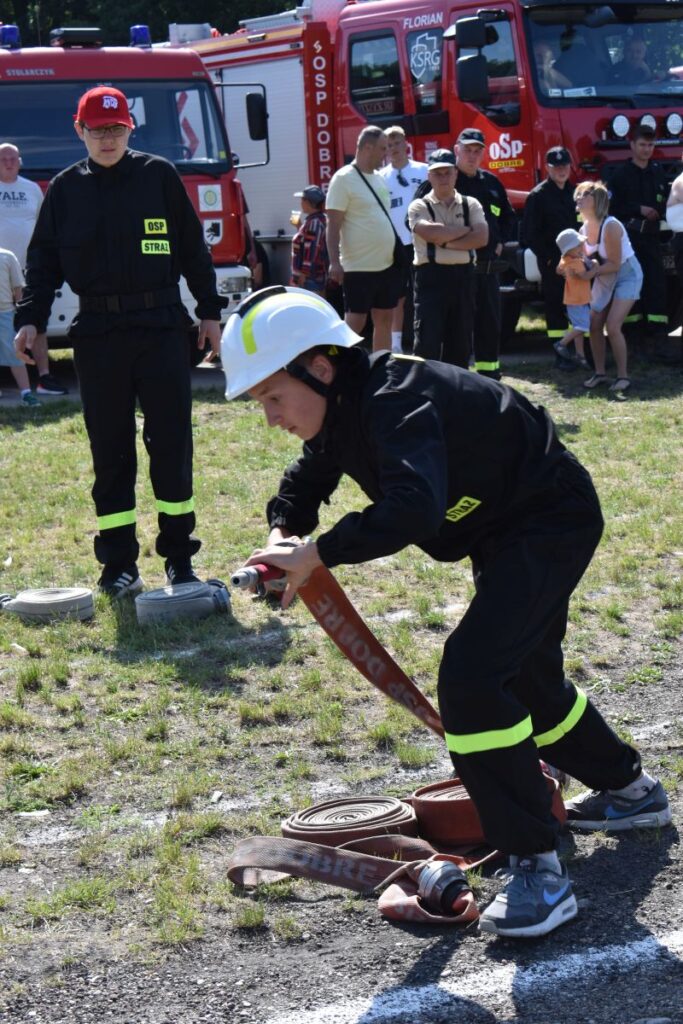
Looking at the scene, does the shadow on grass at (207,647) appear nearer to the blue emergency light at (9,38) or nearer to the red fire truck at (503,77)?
the red fire truck at (503,77)

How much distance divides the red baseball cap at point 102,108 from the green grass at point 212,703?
7.37 feet

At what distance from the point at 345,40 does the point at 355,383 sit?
12618 millimetres

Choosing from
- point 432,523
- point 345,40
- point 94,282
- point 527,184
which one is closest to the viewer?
point 432,523

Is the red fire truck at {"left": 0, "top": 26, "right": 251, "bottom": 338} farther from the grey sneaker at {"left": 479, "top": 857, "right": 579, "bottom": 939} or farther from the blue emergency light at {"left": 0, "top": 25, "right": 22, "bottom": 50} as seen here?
the grey sneaker at {"left": 479, "top": 857, "right": 579, "bottom": 939}

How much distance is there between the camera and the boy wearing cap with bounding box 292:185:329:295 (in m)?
14.3

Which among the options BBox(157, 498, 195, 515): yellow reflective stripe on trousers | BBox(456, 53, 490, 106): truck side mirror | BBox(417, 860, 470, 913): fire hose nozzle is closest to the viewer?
BBox(417, 860, 470, 913): fire hose nozzle

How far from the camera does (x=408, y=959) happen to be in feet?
12.0

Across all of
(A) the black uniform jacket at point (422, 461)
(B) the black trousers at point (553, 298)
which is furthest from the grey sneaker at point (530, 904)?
(B) the black trousers at point (553, 298)

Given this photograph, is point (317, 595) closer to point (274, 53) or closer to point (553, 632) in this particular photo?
Answer: point (553, 632)

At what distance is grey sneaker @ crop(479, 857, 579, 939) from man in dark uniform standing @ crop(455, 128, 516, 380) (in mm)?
7252

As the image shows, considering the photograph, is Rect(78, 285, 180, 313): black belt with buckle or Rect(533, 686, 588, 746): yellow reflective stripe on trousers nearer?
Rect(533, 686, 588, 746): yellow reflective stripe on trousers

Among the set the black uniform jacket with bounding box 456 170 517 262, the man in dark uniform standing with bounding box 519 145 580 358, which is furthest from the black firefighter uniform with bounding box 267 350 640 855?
the man in dark uniform standing with bounding box 519 145 580 358

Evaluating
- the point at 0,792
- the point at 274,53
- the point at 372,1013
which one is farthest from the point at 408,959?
the point at 274,53

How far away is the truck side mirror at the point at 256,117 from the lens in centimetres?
1439
